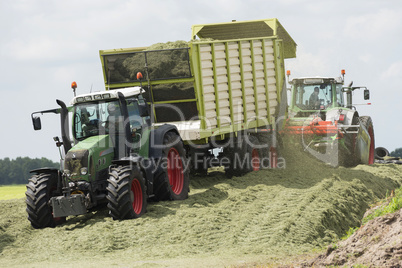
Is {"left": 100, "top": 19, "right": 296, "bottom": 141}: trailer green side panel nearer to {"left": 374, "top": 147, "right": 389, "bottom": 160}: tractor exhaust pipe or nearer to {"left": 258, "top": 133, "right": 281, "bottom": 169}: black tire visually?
{"left": 258, "top": 133, "right": 281, "bottom": 169}: black tire

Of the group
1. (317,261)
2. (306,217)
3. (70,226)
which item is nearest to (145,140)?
(70,226)

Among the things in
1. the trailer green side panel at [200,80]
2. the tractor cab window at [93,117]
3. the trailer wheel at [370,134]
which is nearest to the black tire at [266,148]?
the trailer green side panel at [200,80]

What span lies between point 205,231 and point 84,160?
2.32 m

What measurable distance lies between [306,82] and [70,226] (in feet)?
31.9

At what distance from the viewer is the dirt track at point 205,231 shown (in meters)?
8.38

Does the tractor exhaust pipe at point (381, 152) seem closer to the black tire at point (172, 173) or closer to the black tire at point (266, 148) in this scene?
the black tire at point (266, 148)

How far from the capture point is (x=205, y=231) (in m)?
9.34

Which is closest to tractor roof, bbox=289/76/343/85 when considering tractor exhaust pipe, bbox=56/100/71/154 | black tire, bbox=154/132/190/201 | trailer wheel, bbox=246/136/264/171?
trailer wheel, bbox=246/136/264/171

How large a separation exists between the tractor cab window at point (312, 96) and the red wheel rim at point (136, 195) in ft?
28.8

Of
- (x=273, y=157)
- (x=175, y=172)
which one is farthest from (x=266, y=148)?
(x=175, y=172)

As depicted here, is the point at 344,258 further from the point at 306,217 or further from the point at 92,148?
the point at 92,148

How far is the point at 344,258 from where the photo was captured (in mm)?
6750

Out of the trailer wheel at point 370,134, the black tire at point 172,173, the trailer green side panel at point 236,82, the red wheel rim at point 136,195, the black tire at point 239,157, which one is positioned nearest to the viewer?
the red wheel rim at point 136,195

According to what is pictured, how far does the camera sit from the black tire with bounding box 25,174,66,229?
400 inches
